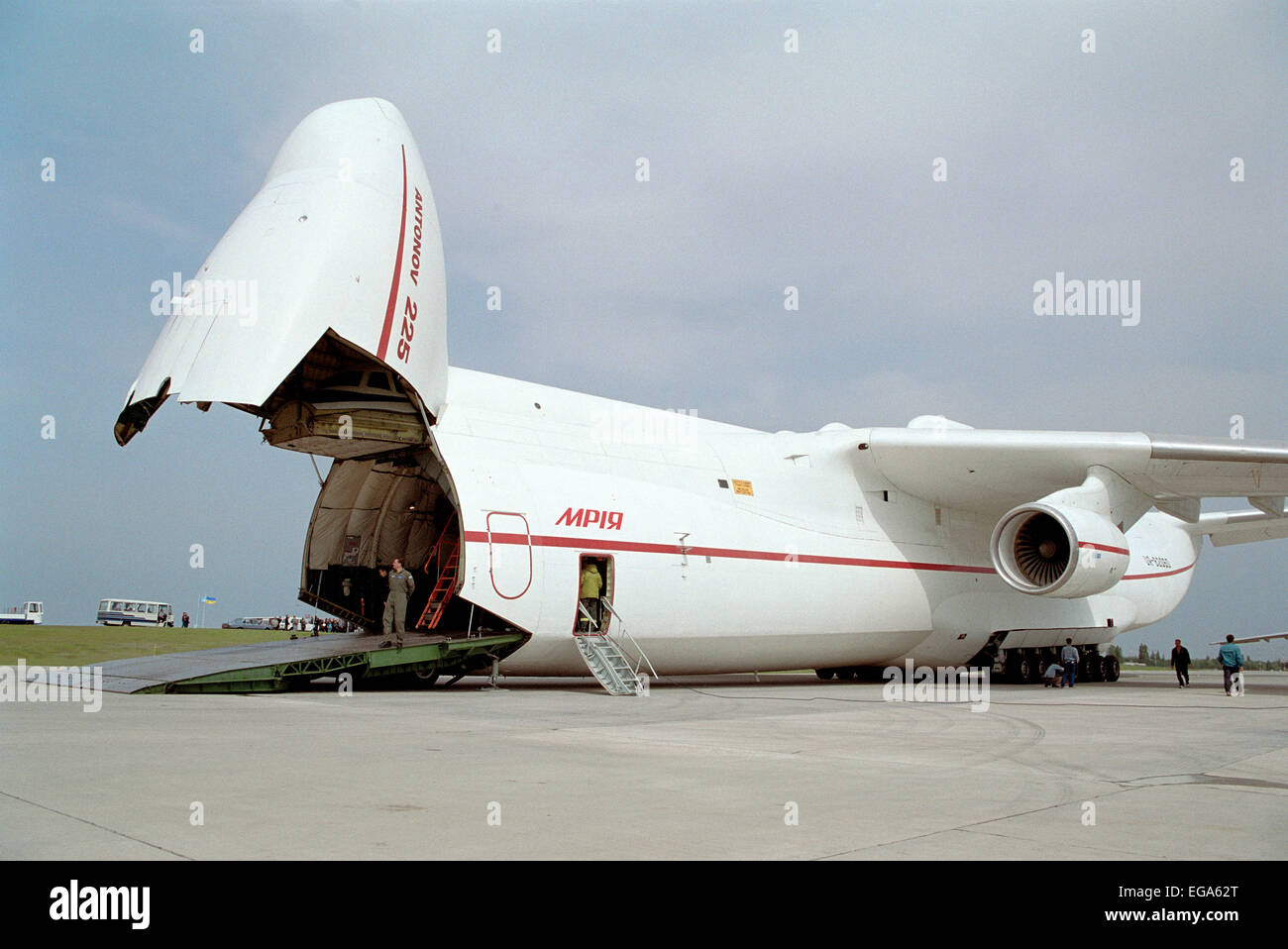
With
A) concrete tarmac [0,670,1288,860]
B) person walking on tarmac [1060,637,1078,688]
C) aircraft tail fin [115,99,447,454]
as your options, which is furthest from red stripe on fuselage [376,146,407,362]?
person walking on tarmac [1060,637,1078,688]

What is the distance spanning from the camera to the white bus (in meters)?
53.4

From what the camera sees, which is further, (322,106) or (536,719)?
(322,106)

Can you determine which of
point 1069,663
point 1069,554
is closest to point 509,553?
point 1069,554

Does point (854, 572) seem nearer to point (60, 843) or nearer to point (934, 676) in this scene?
point (934, 676)

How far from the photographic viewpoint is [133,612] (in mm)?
55469

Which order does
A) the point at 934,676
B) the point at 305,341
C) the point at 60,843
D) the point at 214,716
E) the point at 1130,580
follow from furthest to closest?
the point at 1130,580
the point at 934,676
the point at 305,341
the point at 214,716
the point at 60,843

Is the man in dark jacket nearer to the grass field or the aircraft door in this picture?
the aircraft door

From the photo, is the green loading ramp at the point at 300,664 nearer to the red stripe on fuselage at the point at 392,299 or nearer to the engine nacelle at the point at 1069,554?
the red stripe on fuselage at the point at 392,299

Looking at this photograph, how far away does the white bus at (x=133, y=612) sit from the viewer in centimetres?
5344

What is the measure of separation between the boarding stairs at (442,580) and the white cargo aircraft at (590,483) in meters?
0.08

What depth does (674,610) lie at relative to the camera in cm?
1473

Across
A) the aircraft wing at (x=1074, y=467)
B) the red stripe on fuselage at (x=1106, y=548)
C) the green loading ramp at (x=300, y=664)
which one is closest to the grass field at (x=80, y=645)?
the green loading ramp at (x=300, y=664)
